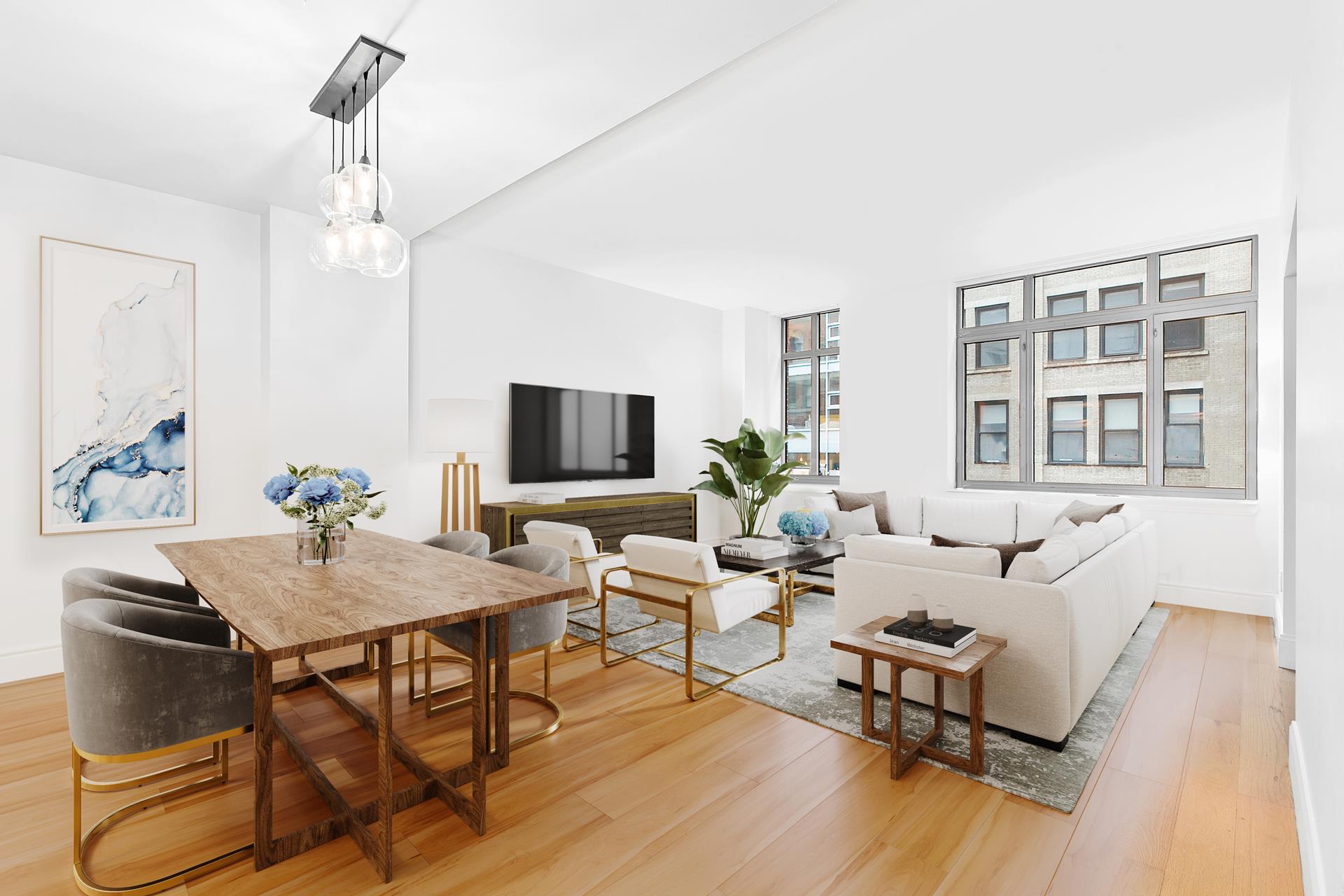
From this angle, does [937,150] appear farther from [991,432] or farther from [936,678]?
[991,432]

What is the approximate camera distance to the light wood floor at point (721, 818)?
174cm

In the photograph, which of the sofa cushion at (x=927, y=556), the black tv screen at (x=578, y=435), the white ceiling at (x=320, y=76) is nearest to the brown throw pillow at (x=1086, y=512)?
the sofa cushion at (x=927, y=556)

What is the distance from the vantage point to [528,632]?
103 inches

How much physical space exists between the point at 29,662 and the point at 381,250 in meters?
3.00

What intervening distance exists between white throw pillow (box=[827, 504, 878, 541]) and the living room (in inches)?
10.3

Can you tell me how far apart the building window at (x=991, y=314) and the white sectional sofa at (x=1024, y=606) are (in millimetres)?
3157

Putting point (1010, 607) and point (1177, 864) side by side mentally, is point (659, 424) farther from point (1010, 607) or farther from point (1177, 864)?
point (1177, 864)

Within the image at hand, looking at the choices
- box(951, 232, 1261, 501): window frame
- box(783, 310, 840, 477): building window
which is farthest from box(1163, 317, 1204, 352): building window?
box(783, 310, 840, 477): building window

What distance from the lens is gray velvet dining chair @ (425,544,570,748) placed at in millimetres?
2578

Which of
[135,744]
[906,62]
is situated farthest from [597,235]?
[135,744]

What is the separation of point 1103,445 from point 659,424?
4.02 metres

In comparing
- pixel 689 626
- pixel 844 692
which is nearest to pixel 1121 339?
pixel 844 692

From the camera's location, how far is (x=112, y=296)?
3.49 metres

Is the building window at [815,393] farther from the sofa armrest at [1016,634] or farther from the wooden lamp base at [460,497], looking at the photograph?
the sofa armrest at [1016,634]
